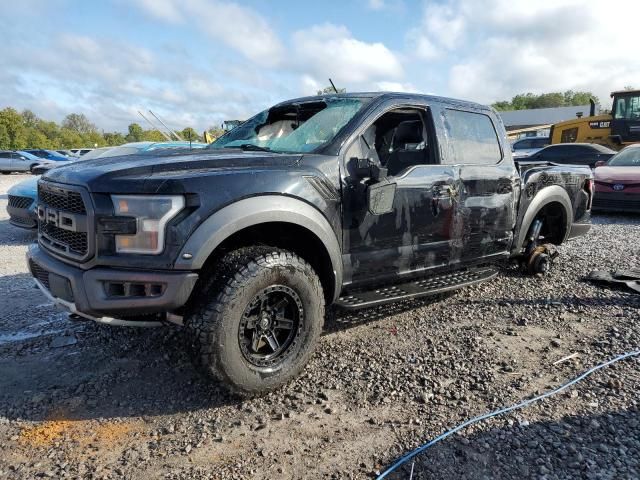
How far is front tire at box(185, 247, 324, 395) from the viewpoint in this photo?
2.66 m

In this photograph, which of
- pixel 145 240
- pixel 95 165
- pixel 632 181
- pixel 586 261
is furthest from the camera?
pixel 632 181

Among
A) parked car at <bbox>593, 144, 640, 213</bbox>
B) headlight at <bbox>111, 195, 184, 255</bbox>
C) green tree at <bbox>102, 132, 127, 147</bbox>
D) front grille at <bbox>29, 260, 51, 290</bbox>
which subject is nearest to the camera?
headlight at <bbox>111, 195, 184, 255</bbox>

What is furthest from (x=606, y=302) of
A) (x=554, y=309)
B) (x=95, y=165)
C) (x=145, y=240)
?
(x=95, y=165)

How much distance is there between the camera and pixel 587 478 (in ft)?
7.23

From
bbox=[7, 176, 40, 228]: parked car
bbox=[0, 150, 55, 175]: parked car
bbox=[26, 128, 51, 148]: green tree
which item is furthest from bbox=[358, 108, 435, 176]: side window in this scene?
bbox=[26, 128, 51, 148]: green tree

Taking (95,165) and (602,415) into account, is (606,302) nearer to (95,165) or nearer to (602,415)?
(602,415)

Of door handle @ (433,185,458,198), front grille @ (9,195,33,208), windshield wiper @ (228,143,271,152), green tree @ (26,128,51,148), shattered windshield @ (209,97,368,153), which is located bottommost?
front grille @ (9,195,33,208)

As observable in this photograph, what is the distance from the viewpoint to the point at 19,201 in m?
7.04

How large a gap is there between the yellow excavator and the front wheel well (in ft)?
52.2

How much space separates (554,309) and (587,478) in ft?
8.04

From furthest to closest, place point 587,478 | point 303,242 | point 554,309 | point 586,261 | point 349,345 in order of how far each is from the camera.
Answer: point 586,261, point 554,309, point 349,345, point 303,242, point 587,478

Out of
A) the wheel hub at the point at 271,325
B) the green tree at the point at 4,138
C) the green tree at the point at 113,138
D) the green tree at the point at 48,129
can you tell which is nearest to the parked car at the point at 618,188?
the wheel hub at the point at 271,325

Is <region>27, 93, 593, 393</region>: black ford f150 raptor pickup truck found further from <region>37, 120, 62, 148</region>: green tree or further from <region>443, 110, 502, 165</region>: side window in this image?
<region>37, 120, 62, 148</region>: green tree

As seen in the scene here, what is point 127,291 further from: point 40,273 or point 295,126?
point 295,126
